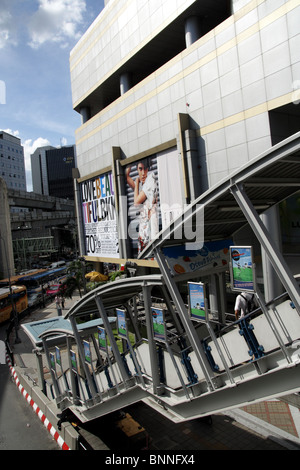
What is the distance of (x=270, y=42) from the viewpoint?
12734 mm

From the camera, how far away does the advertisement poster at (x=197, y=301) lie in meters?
5.50

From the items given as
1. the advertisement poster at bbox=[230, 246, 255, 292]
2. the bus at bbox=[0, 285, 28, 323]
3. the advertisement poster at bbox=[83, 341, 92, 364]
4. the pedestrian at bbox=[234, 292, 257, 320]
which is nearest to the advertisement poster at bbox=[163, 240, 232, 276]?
the advertisement poster at bbox=[230, 246, 255, 292]

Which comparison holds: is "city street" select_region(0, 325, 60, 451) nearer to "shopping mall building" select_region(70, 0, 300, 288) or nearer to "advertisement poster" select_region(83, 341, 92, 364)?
"advertisement poster" select_region(83, 341, 92, 364)

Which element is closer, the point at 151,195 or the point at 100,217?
the point at 151,195

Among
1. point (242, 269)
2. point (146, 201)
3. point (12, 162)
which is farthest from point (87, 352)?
point (12, 162)

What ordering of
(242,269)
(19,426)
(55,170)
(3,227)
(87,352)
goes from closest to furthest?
(242,269), (87,352), (19,426), (3,227), (55,170)

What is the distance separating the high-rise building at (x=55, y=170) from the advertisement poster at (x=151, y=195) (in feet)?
400

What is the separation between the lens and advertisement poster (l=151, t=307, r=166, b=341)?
6.40 m

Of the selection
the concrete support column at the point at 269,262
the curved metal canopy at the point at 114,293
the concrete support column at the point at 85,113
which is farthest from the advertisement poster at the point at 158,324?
the concrete support column at the point at 85,113

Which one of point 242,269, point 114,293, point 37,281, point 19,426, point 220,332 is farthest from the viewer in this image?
point 37,281

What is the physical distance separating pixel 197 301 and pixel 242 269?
1050 millimetres

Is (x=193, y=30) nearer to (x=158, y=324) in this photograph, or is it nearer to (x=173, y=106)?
(x=173, y=106)

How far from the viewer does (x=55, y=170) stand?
142 m
